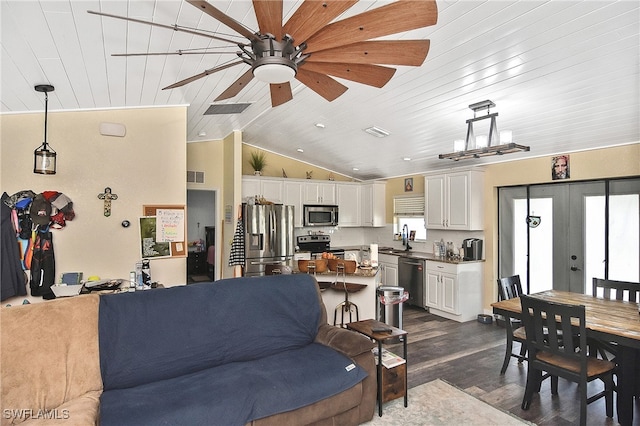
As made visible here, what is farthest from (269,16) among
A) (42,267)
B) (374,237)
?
(374,237)

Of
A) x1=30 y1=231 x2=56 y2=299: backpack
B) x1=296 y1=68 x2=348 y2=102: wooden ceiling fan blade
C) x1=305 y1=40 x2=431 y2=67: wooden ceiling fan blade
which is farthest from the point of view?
x1=30 y1=231 x2=56 y2=299: backpack

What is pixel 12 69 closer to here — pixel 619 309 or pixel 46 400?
pixel 46 400

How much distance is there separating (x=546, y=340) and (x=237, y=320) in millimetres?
2511

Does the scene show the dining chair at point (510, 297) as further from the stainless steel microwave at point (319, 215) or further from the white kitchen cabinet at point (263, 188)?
the white kitchen cabinet at point (263, 188)

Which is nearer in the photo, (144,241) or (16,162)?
(16,162)

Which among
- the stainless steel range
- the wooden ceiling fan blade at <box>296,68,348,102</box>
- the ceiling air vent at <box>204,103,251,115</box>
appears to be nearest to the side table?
the wooden ceiling fan blade at <box>296,68,348,102</box>

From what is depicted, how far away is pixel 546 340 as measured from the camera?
290 cm

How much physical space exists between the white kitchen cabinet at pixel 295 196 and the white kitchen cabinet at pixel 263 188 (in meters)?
0.11

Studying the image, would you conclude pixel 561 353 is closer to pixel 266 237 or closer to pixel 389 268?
pixel 389 268

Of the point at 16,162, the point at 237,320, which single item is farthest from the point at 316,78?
the point at 16,162

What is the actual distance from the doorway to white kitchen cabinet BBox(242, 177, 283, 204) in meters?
1.75

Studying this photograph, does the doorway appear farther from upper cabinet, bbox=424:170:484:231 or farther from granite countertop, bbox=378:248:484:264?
upper cabinet, bbox=424:170:484:231

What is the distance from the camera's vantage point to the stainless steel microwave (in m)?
6.84

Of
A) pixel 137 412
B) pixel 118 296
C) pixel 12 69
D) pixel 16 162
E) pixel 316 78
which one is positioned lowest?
pixel 137 412
